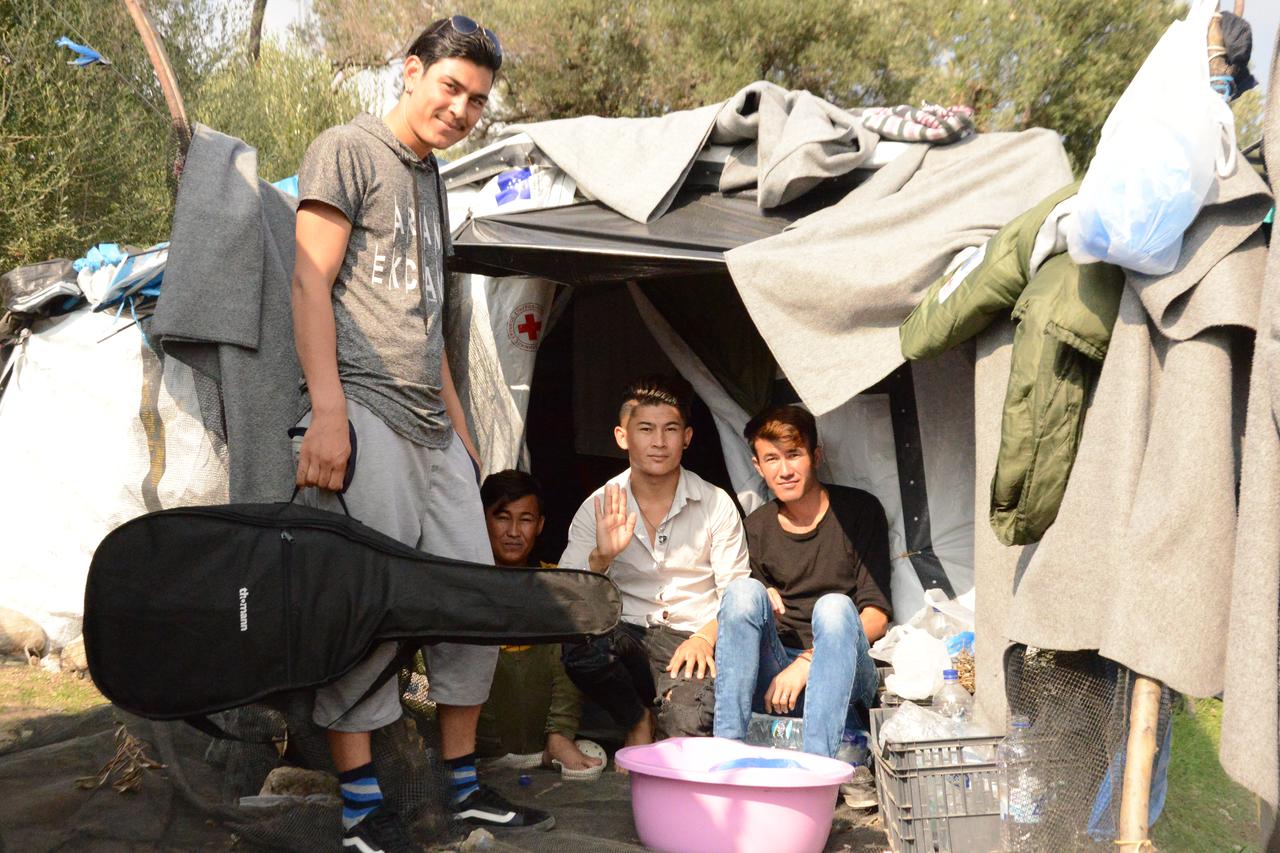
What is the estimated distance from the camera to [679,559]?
12.5 feet

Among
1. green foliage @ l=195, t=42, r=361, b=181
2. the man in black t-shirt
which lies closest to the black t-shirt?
the man in black t-shirt

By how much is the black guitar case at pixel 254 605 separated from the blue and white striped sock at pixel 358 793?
28 cm

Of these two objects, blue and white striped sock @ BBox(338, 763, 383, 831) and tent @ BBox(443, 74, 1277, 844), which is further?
blue and white striped sock @ BBox(338, 763, 383, 831)

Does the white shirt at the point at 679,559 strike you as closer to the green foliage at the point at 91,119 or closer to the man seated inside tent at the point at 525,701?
the man seated inside tent at the point at 525,701

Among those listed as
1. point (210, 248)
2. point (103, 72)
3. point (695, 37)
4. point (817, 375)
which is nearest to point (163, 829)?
point (210, 248)

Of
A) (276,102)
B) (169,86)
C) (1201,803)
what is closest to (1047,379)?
(1201,803)

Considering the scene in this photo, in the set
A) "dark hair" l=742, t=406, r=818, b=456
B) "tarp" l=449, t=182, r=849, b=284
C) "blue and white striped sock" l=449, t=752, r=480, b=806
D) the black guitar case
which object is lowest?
"blue and white striped sock" l=449, t=752, r=480, b=806

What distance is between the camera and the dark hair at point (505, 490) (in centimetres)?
396

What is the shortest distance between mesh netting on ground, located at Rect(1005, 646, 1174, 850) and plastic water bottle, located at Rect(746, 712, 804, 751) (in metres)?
0.88

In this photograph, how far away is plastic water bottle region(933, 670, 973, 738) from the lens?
301 cm

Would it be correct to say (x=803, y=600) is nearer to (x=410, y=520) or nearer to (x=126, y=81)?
(x=410, y=520)

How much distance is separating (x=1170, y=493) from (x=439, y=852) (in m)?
1.69

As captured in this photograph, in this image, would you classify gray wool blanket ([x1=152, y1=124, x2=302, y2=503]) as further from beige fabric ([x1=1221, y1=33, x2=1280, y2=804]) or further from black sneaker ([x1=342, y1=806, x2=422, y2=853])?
beige fabric ([x1=1221, y1=33, x2=1280, y2=804])

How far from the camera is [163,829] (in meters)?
2.71
